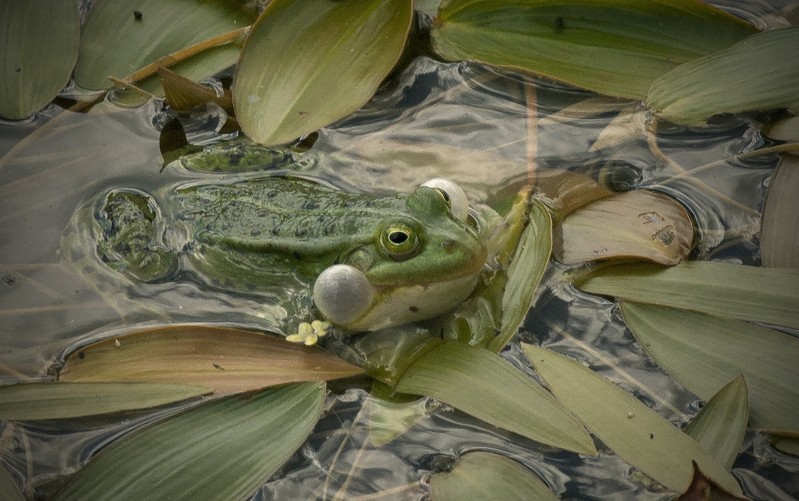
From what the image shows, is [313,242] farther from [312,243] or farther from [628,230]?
[628,230]

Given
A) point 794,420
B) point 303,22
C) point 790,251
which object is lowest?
point 794,420

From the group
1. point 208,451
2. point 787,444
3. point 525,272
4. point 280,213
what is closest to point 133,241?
point 280,213

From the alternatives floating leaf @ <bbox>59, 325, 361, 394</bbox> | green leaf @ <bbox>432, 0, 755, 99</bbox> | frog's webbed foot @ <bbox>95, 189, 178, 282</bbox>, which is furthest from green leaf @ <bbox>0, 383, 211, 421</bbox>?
green leaf @ <bbox>432, 0, 755, 99</bbox>

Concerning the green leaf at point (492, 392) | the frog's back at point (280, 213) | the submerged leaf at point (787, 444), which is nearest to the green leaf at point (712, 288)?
the submerged leaf at point (787, 444)

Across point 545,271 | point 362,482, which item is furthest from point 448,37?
point 362,482

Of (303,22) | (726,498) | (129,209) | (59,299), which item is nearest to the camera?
(726,498)

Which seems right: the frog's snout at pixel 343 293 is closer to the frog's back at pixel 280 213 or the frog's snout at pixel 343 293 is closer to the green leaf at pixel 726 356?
the frog's back at pixel 280 213

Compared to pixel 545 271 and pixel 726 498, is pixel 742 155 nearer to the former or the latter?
pixel 545 271

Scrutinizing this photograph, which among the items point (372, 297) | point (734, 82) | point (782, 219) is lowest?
point (372, 297)
